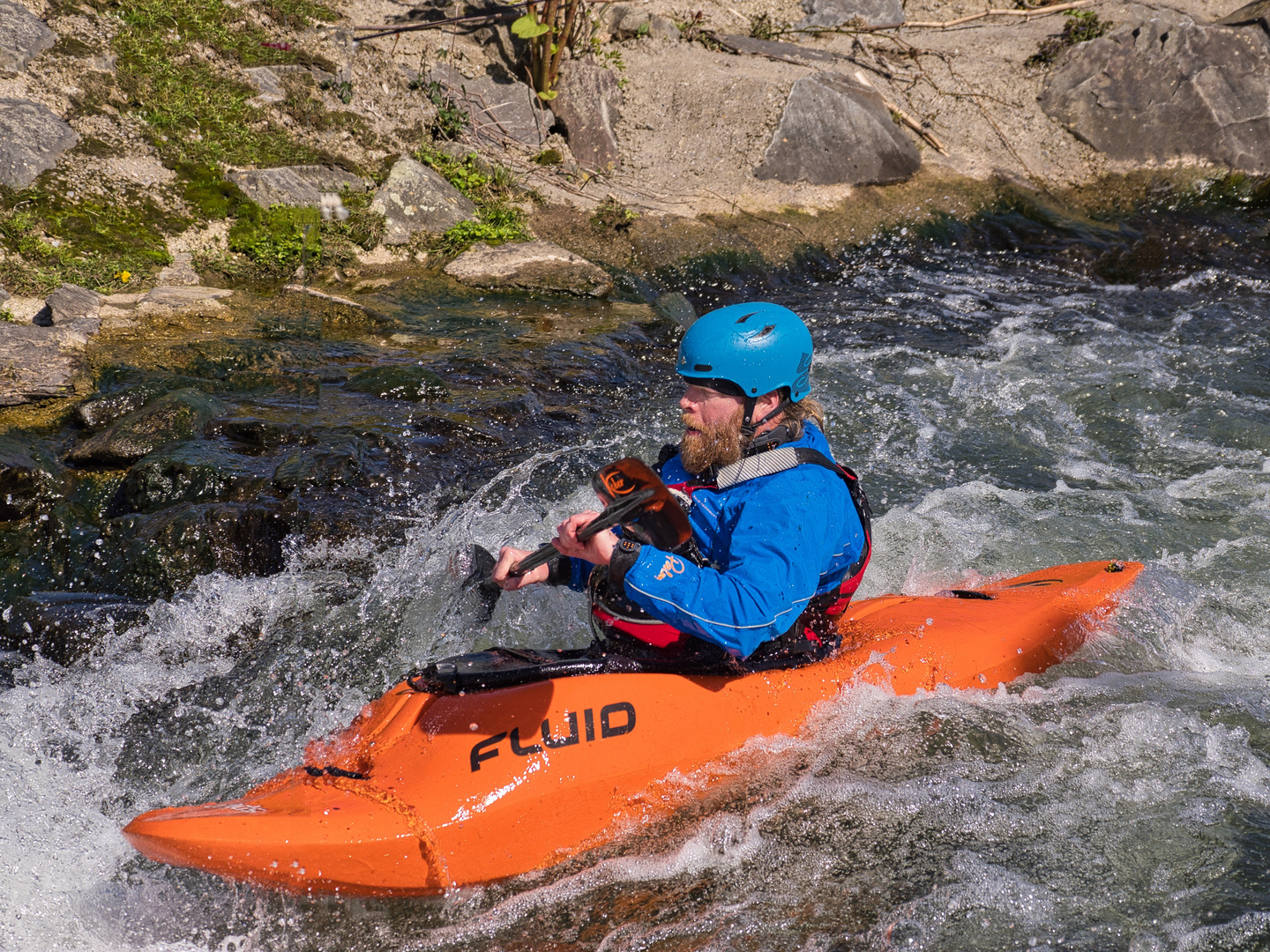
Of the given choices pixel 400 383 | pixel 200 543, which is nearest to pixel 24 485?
pixel 200 543

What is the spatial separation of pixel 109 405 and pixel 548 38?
224 inches

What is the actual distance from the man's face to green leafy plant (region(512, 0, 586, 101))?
22.9 ft

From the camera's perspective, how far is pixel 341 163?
849cm

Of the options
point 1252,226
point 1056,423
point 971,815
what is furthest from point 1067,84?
point 971,815

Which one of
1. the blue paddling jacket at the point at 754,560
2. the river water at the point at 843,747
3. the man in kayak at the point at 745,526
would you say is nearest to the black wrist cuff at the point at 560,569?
the man in kayak at the point at 745,526

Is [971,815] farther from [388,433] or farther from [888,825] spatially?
[388,433]

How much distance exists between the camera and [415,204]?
8.42 m

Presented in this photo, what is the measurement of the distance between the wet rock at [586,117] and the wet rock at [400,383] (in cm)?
407

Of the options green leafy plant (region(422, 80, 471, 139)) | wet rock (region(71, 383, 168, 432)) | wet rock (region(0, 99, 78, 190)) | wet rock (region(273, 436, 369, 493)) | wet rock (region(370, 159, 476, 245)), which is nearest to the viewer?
wet rock (region(273, 436, 369, 493))

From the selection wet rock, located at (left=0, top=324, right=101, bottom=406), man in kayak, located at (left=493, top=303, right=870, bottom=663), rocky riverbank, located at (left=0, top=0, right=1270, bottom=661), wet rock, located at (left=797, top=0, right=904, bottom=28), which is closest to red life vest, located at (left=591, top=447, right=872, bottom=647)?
man in kayak, located at (left=493, top=303, right=870, bottom=663)

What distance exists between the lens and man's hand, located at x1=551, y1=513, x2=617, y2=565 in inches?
112

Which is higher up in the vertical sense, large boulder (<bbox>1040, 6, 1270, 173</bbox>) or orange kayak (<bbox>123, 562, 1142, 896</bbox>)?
large boulder (<bbox>1040, 6, 1270, 173</bbox>)

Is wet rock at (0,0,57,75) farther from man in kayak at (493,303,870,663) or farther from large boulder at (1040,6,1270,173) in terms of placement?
large boulder at (1040,6,1270,173)

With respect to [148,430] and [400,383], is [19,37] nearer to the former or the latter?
[148,430]
